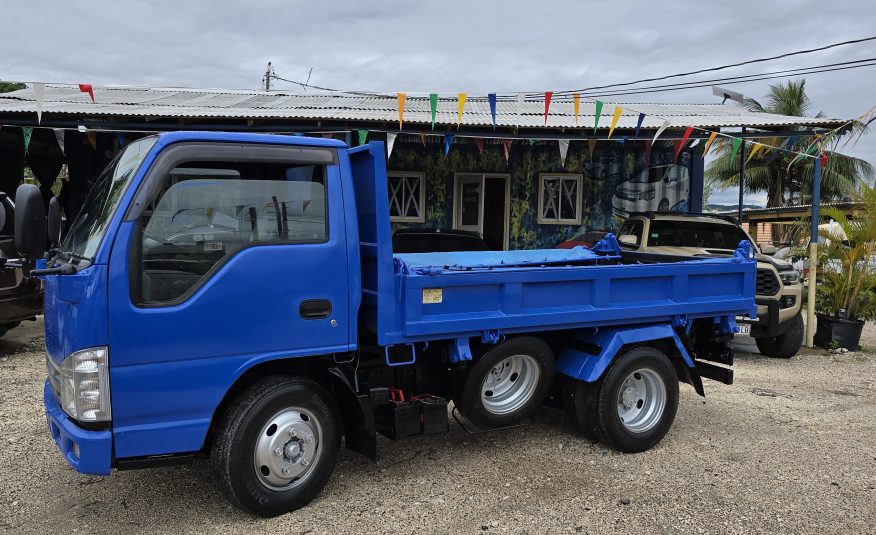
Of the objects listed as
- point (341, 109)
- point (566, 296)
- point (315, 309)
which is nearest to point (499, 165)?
point (341, 109)

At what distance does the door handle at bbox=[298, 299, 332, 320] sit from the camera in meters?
3.64

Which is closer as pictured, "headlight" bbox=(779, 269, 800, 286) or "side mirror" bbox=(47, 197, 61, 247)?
"side mirror" bbox=(47, 197, 61, 247)

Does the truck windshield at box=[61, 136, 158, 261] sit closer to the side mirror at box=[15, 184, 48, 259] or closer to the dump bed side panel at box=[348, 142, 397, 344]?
the side mirror at box=[15, 184, 48, 259]

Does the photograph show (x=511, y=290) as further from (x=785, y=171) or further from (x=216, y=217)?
(x=785, y=171)

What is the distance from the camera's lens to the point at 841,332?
31.3 feet

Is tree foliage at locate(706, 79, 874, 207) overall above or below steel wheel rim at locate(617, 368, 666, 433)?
above

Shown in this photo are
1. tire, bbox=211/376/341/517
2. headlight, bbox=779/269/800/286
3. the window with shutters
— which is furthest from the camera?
the window with shutters

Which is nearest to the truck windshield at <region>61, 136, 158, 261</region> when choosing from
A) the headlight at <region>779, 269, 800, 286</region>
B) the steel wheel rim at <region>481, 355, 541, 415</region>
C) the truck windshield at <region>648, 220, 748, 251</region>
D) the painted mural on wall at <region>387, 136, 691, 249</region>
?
the steel wheel rim at <region>481, 355, 541, 415</region>

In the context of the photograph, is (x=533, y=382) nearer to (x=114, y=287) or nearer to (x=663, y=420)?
(x=663, y=420)

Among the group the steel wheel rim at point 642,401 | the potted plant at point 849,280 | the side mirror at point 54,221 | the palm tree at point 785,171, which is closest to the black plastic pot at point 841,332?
the potted plant at point 849,280

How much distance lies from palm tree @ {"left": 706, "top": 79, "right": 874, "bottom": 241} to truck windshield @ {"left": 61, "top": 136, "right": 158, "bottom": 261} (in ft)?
93.2

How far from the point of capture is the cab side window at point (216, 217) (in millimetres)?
3318

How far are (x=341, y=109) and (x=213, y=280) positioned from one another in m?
8.01

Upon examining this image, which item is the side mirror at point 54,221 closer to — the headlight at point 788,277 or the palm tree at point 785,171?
the headlight at point 788,277
